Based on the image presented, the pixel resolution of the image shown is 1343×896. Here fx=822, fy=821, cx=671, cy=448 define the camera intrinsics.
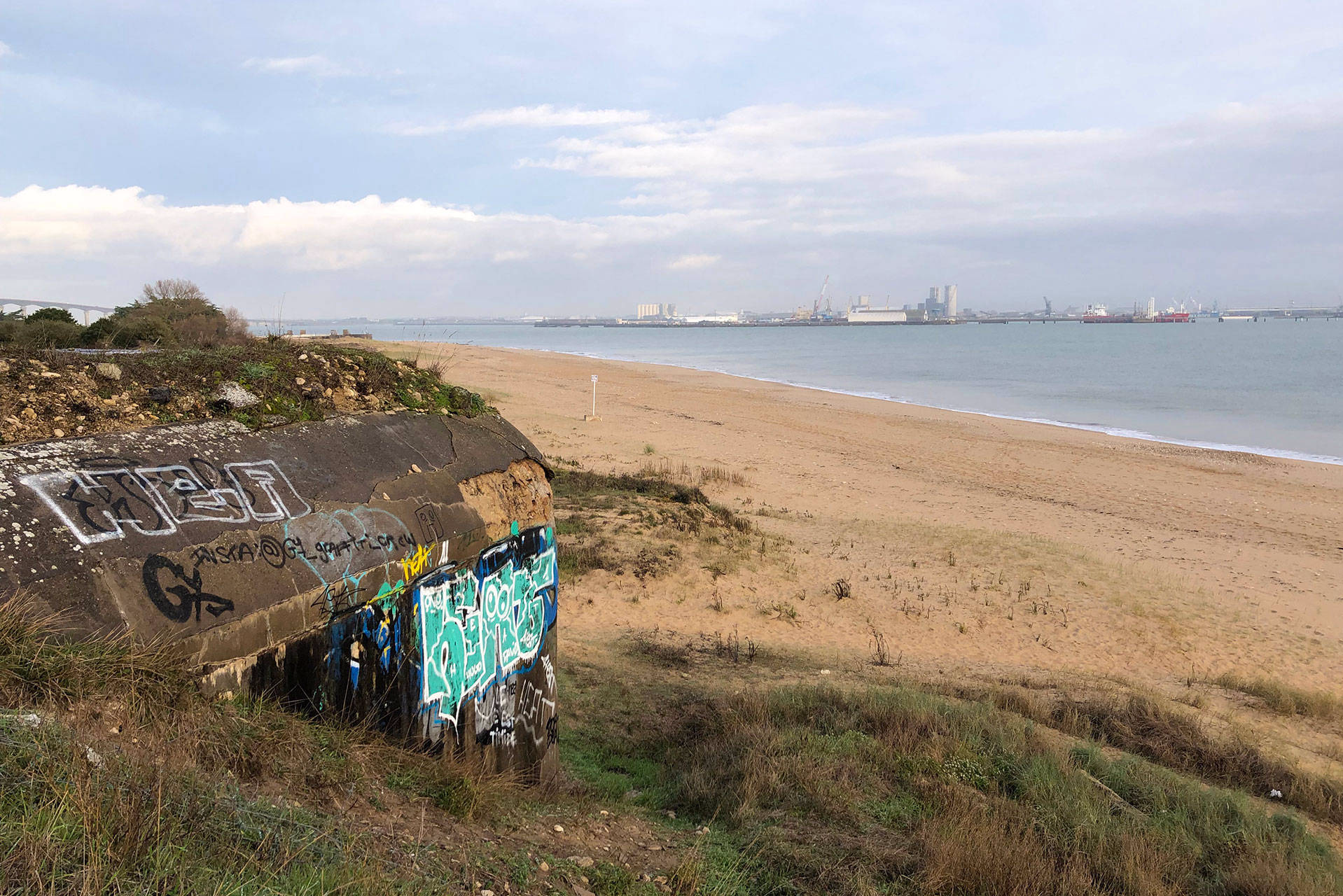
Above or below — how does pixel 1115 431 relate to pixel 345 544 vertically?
below

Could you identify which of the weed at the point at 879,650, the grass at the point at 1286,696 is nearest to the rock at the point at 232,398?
the weed at the point at 879,650

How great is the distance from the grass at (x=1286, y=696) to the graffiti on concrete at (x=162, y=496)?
8.95 meters

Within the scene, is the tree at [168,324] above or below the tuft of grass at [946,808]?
above

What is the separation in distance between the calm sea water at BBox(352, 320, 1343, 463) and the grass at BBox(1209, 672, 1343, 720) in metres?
8.86

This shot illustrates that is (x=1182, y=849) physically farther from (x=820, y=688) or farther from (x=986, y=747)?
(x=820, y=688)

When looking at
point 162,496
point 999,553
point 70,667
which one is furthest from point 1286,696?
point 70,667

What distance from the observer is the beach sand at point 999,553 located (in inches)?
378

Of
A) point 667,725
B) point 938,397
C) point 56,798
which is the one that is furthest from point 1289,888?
point 938,397

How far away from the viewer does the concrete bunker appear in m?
3.37

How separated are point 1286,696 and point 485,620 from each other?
791cm

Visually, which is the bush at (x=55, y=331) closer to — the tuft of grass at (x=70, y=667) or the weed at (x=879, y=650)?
the tuft of grass at (x=70, y=667)

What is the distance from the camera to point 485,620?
16.5 ft

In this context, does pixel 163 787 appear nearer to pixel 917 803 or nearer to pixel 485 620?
pixel 485 620

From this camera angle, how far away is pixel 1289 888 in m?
4.42
